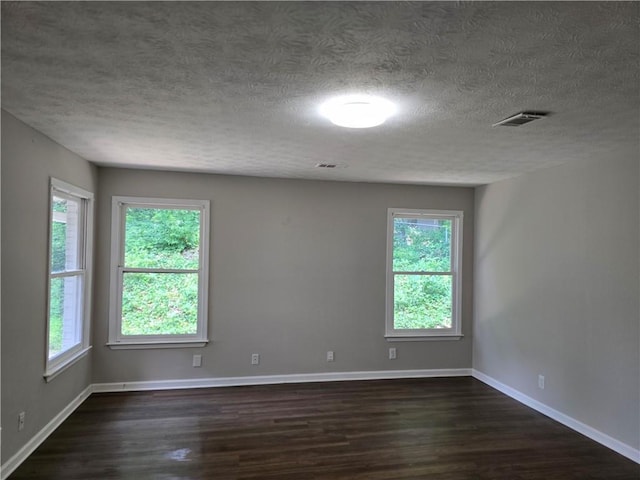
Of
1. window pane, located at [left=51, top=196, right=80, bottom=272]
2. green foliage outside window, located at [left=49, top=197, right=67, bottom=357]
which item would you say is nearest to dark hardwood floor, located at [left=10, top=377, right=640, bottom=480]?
green foliage outside window, located at [left=49, top=197, right=67, bottom=357]

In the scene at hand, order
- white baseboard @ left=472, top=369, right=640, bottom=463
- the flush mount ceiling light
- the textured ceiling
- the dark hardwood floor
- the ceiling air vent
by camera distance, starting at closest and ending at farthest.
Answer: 1. the textured ceiling
2. the flush mount ceiling light
3. the ceiling air vent
4. the dark hardwood floor
5. white baseboard @ left=472, top=369, right=640, bottom=463

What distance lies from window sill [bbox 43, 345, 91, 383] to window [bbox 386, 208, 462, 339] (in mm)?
3301

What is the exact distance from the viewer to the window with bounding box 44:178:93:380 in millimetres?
3389

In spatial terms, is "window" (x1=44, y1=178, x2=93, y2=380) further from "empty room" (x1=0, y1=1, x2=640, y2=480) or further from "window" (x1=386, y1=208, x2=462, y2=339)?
"window" (x1=386, y1=208, x2=462, y2=339)

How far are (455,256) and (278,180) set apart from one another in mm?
2424

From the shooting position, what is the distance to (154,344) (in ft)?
14.7

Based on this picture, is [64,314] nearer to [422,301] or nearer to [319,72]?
[319,72]

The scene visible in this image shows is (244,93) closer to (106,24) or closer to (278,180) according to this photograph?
(106,24)

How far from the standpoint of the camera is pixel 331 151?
3.49m

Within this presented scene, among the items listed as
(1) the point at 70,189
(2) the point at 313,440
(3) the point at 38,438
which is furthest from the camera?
(1) the point at 70,189

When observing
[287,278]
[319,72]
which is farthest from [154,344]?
[319,72]

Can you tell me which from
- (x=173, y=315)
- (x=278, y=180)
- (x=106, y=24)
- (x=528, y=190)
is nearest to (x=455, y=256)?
(x=528, y=190)

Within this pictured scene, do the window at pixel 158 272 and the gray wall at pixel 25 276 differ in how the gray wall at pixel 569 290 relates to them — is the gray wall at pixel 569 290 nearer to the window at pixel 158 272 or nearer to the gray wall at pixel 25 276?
the window at pixel 158 272

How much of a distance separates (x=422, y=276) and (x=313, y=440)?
2.58 m
